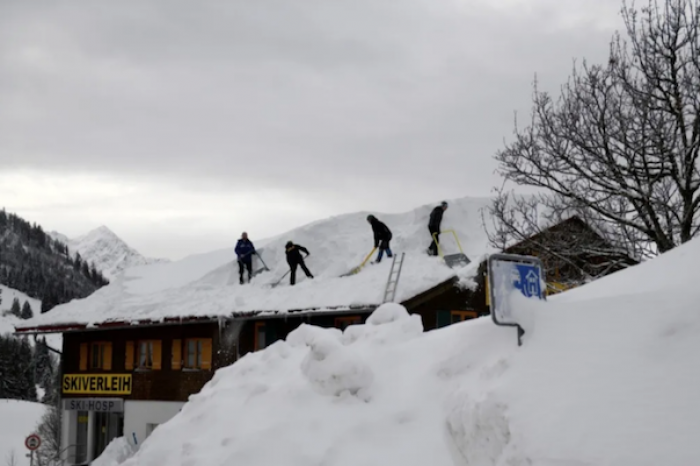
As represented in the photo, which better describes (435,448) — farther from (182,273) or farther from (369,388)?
(182,273)

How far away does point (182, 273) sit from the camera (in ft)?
127

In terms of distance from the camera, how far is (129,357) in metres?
27.6

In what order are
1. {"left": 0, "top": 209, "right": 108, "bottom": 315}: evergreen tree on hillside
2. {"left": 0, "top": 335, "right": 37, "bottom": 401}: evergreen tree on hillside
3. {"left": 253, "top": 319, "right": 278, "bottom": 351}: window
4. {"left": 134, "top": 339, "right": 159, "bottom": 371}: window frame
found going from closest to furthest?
{"left": 253, "top": 319, "right": 278, "bottom": 351}: window → {"left": 134, "top": 339, "right": 159, "bottom": 371}: window frame → {"left": 0, "top": 335, "right": 37, "bottom": 401}: evergreen tree on hillside → {"left": 0, "top": 209, "right": 108, "bottom": 315}: evergreen tree on hillside

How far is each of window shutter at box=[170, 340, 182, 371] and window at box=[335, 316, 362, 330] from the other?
21.4ft

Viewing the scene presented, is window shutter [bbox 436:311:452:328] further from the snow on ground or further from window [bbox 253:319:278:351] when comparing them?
the snow on ground

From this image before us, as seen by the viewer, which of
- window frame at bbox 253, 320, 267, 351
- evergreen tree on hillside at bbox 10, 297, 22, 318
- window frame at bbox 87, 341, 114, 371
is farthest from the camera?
evergreen tree on hillside at bbox 10, 297, 22, 318

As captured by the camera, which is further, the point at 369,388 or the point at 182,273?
the point at 182,273

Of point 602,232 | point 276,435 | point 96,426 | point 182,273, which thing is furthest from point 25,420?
point 276,435

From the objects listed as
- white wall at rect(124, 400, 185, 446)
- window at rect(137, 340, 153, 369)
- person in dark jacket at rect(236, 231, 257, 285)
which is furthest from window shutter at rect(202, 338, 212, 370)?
person in dark jacket at rect(236, 231, 257, 285)

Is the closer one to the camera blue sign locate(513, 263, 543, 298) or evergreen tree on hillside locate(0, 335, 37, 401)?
blue sign locate(513, 263, 543, 298)

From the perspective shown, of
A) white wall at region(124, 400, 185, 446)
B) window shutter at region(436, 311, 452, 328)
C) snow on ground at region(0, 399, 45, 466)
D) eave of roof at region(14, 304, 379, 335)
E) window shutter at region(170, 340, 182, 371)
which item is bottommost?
snow on ground at region(0, 399, 45, 466)

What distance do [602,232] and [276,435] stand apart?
403 inches

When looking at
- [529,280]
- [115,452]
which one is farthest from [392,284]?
[529,280]

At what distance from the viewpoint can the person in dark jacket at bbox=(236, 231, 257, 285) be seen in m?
27.3
